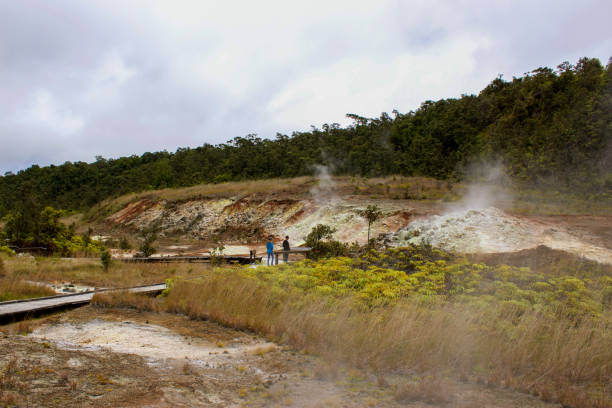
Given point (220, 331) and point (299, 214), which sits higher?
point (299, 214)

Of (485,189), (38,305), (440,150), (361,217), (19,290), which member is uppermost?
(440,150)

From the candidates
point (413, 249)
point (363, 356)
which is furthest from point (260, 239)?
point (363, 356)

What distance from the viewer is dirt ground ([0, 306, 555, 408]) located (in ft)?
15.8

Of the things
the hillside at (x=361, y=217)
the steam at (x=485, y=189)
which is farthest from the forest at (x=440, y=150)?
the hillside at (x=361, y=217)

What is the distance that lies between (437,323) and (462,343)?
1.51 ft

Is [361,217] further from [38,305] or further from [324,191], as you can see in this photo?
[38,305]

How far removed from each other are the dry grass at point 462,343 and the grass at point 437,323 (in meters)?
0.01

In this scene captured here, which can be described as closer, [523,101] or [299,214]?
[299,214]

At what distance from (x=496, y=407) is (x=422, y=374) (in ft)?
3.49

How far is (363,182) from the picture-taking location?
37.2 metres

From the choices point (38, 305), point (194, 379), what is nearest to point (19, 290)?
point (38, 305)

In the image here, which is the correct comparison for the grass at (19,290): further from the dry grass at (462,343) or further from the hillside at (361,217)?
the hillside at (361,217)

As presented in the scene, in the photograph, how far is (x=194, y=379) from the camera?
538cm

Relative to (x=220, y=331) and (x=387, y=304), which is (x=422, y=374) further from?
(x=220, y=331)
